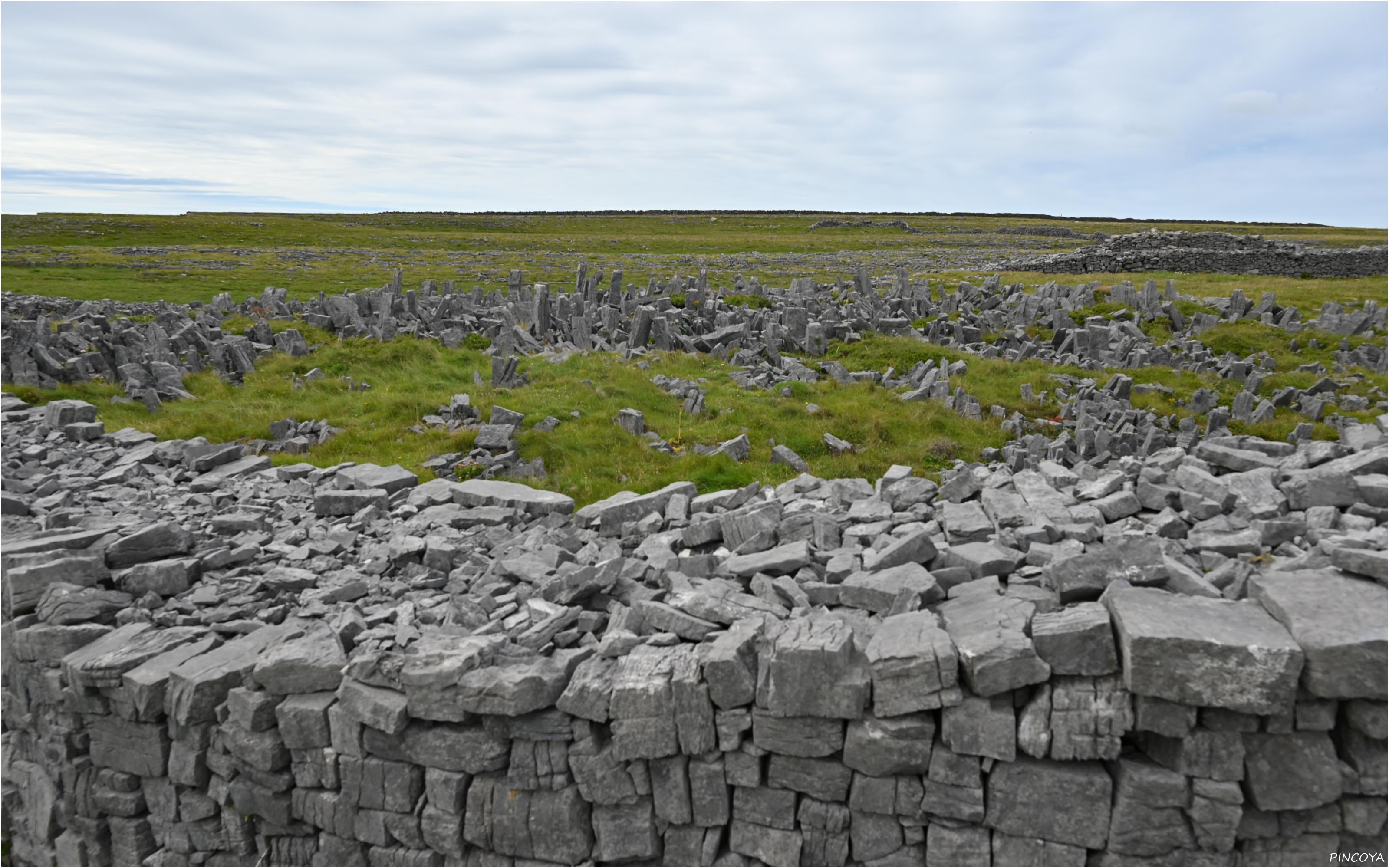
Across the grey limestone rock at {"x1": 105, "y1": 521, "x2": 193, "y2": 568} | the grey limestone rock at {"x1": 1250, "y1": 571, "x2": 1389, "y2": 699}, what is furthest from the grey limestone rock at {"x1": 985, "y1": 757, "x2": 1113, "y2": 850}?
the grey limestone rock at {"x1": 105, "y1": 521, "x2": 193, "y2": 568}

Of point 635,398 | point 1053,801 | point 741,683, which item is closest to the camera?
point 1053,801

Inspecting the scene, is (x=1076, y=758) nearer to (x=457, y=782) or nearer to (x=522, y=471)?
(x=457, y=782)

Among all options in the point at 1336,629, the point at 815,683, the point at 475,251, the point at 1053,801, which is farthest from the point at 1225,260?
the point at 475,251

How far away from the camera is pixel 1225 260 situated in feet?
163

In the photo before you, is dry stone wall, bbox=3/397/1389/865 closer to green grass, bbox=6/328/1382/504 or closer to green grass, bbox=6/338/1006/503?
green grass, bbox=6/338/1006/503

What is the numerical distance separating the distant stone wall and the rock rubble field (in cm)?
4218

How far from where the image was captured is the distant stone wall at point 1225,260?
49.3m

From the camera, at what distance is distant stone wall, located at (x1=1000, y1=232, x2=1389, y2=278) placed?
49.3 m

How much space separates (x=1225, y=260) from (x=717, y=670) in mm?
54471

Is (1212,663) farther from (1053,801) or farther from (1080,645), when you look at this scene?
(1053,801)

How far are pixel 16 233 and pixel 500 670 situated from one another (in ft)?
375

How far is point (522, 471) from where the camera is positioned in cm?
1536

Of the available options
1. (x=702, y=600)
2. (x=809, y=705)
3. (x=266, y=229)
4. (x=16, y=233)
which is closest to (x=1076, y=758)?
(x=809, y=705)

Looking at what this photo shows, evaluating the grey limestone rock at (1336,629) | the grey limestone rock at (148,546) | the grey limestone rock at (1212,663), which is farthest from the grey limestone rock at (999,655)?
the grey limestone rock at (148,546)
